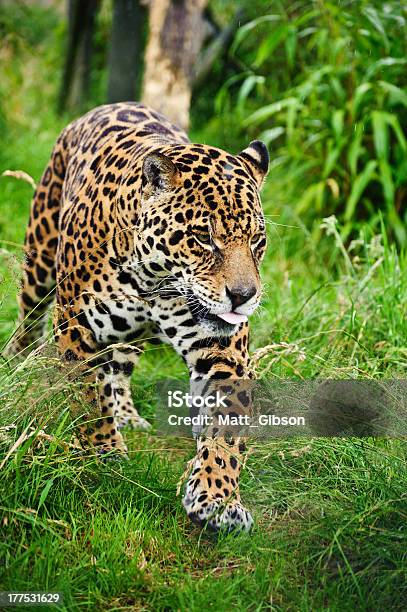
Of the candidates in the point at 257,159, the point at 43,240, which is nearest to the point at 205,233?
the point at 257,159

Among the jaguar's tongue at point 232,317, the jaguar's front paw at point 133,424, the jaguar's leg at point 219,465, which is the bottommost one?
the jaguar's front paw at point 133,424

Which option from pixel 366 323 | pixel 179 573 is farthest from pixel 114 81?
pixel 179 573

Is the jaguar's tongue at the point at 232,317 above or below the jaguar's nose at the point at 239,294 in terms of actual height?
below

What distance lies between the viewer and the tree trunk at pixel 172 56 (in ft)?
24.6

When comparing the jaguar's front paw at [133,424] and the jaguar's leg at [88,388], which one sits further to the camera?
the jaguar's front paw at [133,424]

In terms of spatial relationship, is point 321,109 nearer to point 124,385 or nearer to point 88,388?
point 124,385

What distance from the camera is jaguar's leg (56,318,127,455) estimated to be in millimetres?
4359

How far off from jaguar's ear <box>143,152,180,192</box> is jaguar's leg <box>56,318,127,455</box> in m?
0.72

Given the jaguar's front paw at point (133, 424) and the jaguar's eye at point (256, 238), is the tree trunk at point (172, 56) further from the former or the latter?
the jaguar's eye at point (256, 238)

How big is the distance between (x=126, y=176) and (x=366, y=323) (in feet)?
6.28

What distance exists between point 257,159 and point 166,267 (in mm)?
703

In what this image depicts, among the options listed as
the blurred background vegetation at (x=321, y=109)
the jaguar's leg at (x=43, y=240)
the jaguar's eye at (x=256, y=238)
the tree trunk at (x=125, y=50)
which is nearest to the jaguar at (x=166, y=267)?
the jaguar's eye at (x=256, y=238)

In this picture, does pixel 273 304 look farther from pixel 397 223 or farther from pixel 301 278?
pixel 397 223

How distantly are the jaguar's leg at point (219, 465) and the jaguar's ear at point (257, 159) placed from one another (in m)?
0.70
